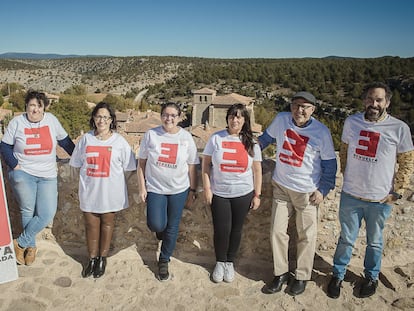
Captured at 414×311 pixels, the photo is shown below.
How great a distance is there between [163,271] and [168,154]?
1.07 metres

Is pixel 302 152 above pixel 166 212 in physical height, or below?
above

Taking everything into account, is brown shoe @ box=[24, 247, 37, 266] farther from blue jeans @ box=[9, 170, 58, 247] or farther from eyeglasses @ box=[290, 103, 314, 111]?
eyeglasses @ box=[290, 103, 314, 111]

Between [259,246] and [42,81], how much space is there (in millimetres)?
69849

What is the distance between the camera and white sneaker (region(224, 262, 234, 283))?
3.13 meters

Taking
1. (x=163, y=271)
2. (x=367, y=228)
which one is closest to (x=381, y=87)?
(x=367, y=228)

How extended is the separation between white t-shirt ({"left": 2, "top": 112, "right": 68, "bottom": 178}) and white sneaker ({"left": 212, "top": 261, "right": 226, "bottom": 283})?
171 cm

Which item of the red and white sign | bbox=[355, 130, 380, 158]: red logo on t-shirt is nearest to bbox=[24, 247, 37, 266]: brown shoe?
the red and white sign

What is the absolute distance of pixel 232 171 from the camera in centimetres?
289

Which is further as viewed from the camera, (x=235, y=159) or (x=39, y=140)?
(x=39, y=140)

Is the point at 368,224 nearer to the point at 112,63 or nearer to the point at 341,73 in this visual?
the point at 341,73

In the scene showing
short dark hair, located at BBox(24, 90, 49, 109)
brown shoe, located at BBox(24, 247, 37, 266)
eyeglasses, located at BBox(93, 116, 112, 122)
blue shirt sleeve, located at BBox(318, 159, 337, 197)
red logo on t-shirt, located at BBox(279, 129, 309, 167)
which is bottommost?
brown shoe, located at BBox(24, 247, 37, 266)

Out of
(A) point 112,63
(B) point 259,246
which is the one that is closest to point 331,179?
(B) point 259,246

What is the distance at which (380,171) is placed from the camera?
270 cm

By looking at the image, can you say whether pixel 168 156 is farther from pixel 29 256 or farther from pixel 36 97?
pixel 29 256
